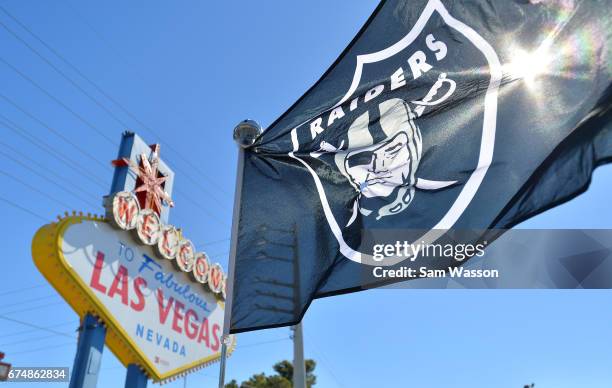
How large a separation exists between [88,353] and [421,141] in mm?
10053

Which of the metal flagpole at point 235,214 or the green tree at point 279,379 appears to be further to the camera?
the green tree at point 279,379

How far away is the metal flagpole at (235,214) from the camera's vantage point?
446 cm

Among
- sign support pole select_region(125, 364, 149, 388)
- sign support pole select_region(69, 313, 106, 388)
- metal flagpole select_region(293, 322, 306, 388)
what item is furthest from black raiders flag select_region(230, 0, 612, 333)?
sign support pole select_region(125, 364, 149, 388)

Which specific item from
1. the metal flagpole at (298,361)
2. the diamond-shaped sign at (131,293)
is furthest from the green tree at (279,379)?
the metal flagpole at (298,361)

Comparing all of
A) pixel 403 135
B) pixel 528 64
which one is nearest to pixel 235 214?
pixel 403 135

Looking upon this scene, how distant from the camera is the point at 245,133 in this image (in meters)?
5.46

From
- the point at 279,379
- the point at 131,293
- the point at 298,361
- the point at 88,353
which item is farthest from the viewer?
the point at 279,379

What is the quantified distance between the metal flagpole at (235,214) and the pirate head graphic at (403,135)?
0.44 meters

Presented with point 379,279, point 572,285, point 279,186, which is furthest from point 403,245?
point 572,285

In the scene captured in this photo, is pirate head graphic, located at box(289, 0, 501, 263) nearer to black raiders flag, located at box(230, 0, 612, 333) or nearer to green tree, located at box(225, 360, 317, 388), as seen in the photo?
black raiders flag, located at box(230, 0, 612, 333)

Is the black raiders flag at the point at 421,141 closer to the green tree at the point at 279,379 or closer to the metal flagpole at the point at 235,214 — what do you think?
the metal flagpole at the point at 235,214

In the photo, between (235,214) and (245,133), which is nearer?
(235,214)

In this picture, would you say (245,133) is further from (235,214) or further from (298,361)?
(298,361)

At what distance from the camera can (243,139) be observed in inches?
215
